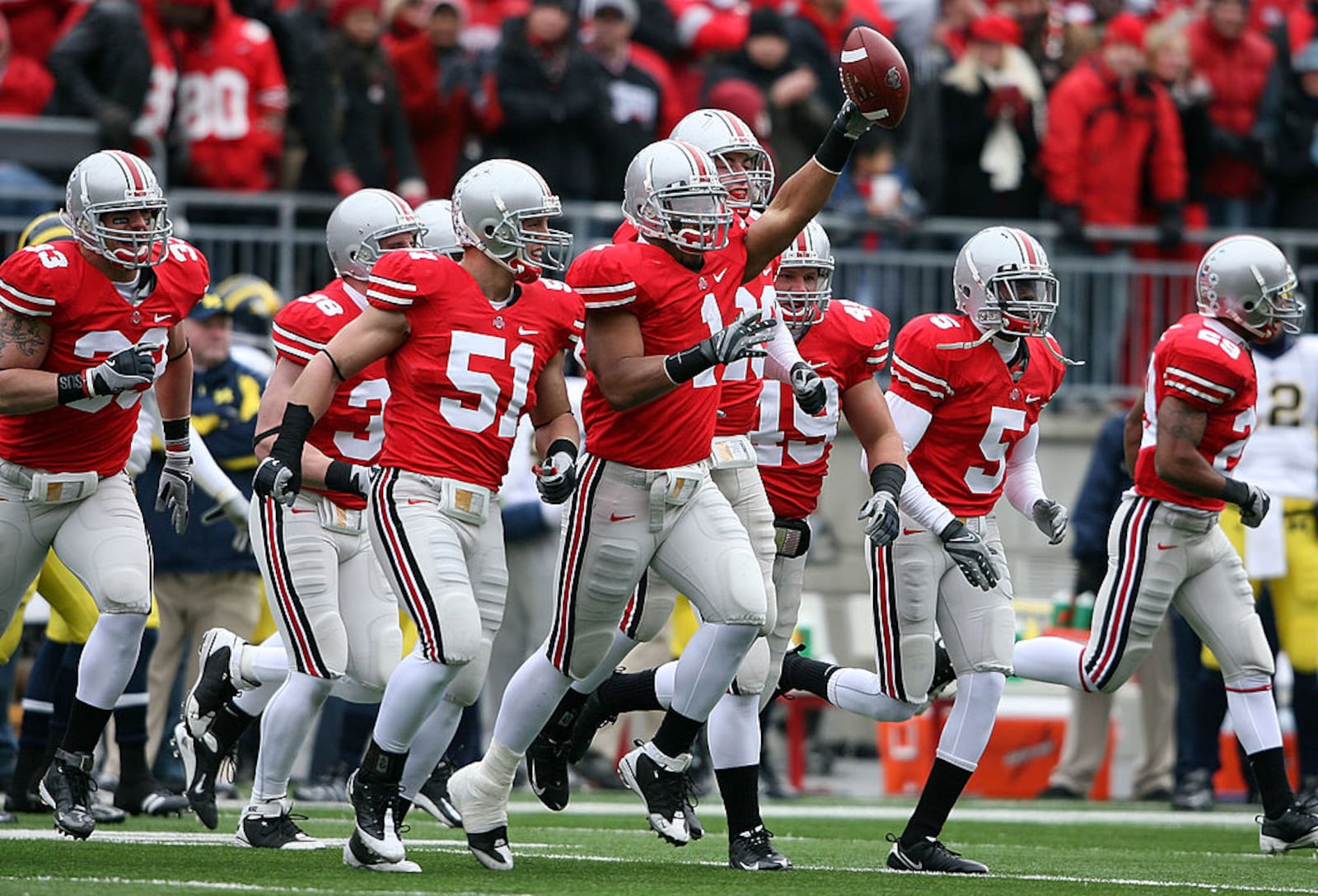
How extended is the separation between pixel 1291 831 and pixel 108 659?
3.99 m

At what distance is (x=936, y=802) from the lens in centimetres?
688

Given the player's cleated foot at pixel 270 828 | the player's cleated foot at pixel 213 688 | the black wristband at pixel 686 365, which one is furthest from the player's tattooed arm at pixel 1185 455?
the player's cleated foot at pixel 213 688

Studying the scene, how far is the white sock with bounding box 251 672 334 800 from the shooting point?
699 cm

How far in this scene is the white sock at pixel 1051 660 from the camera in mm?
8070

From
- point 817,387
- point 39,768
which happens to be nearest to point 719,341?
point 817,387

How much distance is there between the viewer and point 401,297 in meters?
6.35

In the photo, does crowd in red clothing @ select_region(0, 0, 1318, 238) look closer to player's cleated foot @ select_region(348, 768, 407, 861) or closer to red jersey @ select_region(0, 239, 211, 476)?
red jersey @ select_region(0, 239, 211, 476)

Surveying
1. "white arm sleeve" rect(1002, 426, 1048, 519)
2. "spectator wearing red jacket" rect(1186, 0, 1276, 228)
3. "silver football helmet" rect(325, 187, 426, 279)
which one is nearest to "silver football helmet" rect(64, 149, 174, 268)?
"silver football helmet" rect(325, 187, 426, 279)

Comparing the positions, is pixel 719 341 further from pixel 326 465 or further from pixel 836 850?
pixel 836 850

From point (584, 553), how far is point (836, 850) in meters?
1.75

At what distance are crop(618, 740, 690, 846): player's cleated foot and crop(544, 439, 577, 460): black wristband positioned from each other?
1.16m

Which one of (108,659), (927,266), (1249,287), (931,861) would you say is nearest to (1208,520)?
(1249,287)

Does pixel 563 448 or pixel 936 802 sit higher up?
pixel 563 448

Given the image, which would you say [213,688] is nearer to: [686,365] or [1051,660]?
[686,365]
